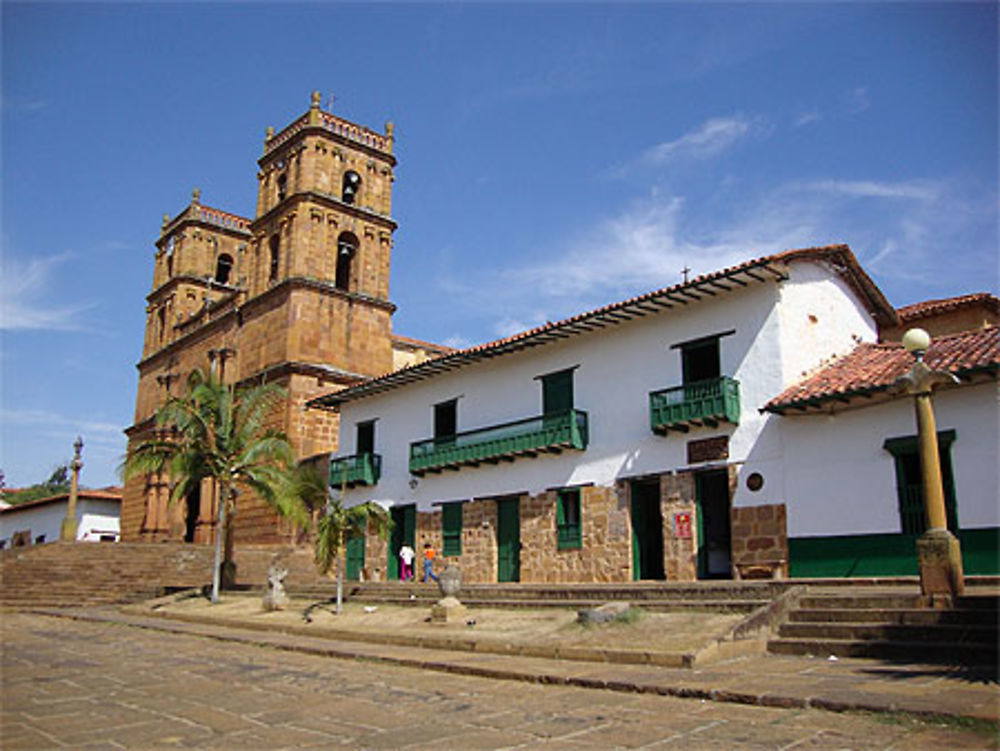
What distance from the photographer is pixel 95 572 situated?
76.8 ft

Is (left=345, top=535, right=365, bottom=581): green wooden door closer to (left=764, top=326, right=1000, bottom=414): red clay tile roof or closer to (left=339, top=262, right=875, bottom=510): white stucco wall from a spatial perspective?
(left=339, top=262, right=875, bottom=510): white stucco wall

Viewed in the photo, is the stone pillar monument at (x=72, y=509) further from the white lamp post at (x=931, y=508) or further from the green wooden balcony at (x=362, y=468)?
the white lamp post at (x=931, y=508)

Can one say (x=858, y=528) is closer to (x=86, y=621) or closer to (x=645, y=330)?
(x=645, y=330)

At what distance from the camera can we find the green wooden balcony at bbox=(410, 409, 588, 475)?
18422mm

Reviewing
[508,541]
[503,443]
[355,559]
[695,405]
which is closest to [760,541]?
[695,405]

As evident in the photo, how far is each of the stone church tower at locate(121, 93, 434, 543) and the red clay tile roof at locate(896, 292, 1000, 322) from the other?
685 inches

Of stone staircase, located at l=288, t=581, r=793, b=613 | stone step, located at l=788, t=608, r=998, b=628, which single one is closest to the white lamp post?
stone step, located at l=788, t=608, r=998, b=628

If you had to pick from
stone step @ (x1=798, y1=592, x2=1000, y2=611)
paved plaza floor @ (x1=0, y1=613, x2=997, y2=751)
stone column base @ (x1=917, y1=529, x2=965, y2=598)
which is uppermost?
stone column base @ (x1=917, y1=529, x2=965, y2=598)

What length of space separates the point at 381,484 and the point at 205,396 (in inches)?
224

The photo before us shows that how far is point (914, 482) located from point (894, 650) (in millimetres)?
5769

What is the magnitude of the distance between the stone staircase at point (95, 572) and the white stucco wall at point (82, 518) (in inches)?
597

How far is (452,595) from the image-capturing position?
13.6 metres

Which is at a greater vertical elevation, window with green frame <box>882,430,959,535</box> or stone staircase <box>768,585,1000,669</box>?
window with green frame <box>882,430,959,535</box>

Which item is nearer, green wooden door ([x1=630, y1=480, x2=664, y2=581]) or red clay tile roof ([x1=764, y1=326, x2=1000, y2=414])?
red clay tile roof ([x1=764, y1=326, x2=1000, y2=414])
